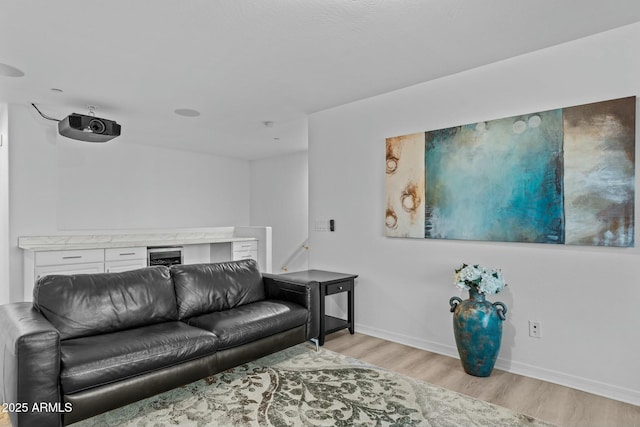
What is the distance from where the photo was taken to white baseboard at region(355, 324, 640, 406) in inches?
95.7

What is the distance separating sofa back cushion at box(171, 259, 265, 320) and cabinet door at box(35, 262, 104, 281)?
2.06m

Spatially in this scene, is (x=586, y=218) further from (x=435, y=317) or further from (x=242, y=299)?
(x=242, y=299)

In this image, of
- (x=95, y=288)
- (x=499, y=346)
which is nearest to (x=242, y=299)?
(x=95, y=288)

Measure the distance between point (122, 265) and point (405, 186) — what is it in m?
3.82

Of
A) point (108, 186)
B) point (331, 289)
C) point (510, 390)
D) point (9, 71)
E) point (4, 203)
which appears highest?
point (9, 71)

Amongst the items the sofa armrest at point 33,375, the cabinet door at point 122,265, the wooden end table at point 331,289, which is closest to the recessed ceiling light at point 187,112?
the cabinet door at point 122,265

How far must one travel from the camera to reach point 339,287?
12.1ft

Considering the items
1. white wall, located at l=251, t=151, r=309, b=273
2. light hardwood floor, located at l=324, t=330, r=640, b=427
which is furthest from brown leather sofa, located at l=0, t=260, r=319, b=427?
white wall, located at l=251, t=151, r=309, b=273

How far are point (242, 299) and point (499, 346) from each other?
2177 mm

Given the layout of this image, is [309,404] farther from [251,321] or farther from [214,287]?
[214,287]

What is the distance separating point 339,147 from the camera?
4.21m

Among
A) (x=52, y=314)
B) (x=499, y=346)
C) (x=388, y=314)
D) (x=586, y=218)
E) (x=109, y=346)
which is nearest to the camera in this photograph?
(x=109, y=346)

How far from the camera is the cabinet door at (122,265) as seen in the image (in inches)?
184

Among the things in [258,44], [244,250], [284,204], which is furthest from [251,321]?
[284,204]
